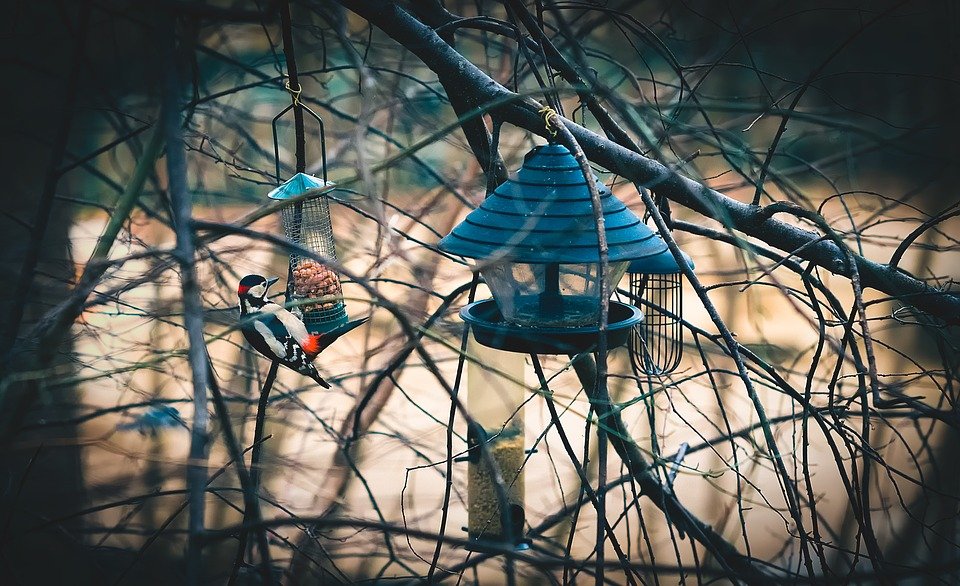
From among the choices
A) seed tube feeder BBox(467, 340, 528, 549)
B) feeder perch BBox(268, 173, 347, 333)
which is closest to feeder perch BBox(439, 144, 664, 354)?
feeder perch BBox(268, 173, 347, 333)

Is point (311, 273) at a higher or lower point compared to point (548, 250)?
higher

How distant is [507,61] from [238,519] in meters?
3.25

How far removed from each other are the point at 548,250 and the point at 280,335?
0.70 m

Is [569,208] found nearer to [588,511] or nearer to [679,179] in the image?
[679,179]

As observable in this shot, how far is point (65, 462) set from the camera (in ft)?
11.7

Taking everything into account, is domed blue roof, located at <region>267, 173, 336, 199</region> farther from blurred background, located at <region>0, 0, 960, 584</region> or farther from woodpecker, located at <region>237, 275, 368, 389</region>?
blurred background, located at <region>0, 0, 960, 584</region>

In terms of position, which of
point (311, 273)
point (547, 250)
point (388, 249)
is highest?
point (388, 249)

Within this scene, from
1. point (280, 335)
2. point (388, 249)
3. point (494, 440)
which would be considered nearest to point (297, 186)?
point (280, 335)

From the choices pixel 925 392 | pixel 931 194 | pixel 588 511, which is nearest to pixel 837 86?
pixel 931 194

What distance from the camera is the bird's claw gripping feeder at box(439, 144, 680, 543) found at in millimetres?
1565

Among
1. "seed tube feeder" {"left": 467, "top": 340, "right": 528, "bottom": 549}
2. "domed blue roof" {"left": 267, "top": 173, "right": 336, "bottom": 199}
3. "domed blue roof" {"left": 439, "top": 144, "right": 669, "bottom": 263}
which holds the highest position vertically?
"domed blue roof" {"left": 267, "top": 173, "right": 336, "bottom": 199}

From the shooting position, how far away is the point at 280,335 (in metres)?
1.86

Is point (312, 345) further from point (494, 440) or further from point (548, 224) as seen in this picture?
point (494, 440)

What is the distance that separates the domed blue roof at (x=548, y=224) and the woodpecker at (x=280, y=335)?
446mm
